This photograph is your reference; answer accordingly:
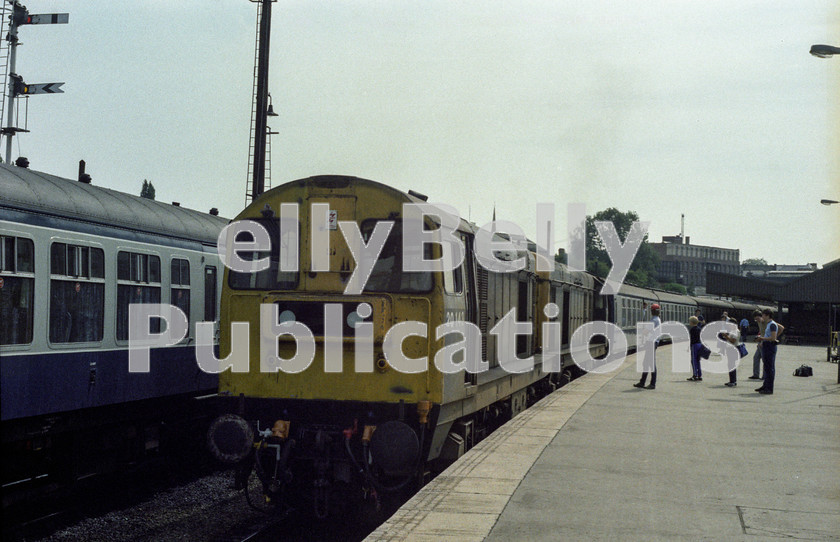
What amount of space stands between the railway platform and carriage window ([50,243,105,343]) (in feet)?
14.5

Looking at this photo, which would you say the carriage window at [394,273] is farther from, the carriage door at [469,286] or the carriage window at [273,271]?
the carriage door at [469,286]

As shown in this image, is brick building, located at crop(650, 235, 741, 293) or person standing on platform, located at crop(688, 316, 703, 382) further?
brick building, located at crop(650, 235, 741, 293)

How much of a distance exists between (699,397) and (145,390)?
33.9ft

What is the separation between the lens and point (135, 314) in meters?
11.4

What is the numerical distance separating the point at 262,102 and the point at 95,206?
8617mm

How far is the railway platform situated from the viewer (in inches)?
262

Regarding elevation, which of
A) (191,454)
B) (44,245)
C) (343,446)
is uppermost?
(44,245)

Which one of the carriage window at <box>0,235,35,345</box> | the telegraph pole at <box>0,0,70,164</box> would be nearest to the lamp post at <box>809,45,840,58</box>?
the carriage window at <box>0,235,35,345</box>

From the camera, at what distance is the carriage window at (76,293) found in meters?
9.67

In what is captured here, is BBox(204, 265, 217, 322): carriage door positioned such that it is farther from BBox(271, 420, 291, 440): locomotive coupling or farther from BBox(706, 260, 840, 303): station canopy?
BBox(706, 260, 840, 303): station canopy

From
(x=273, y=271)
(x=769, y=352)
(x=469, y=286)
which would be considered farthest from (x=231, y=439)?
Answer: (x=769, y=352)

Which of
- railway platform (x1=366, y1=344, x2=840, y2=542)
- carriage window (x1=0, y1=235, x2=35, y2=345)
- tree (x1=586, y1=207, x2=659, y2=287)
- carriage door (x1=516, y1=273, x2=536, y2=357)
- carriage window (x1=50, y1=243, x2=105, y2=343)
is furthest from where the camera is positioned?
tree (x1=586, y1=207, x2=659, y2=287)

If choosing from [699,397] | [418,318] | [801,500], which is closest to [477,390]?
[418,318]

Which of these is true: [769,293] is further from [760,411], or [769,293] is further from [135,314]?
[135,314]
